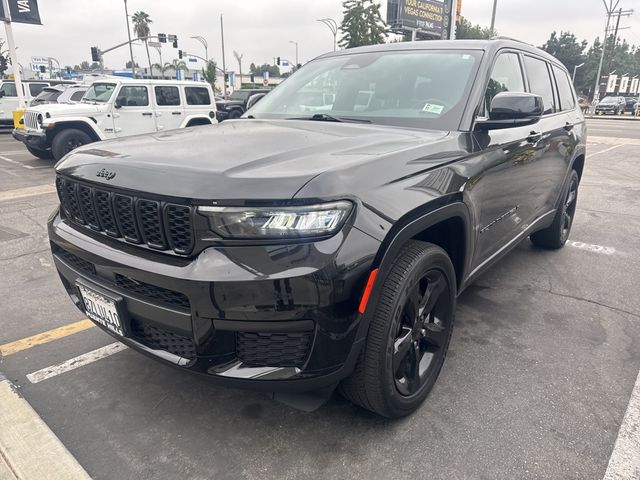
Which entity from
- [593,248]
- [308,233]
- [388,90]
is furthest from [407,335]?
[593,248]

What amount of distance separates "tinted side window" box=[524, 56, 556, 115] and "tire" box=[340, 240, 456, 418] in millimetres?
2098

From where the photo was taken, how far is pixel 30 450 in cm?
211

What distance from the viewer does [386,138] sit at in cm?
240

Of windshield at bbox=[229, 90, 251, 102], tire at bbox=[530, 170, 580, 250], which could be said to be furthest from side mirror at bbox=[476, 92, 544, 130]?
windshield at bbox=[229, 90, 251, 102]

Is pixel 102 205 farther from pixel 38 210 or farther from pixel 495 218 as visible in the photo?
pixel 38 210

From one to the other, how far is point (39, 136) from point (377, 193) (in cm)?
1054

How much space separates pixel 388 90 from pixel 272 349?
6.27ft

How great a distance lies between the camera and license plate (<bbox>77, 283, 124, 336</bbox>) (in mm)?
2070

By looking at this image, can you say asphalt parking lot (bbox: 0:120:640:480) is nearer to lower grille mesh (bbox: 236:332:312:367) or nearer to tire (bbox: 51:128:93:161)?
lower grille mesh (bbox: 236:332:312:367)

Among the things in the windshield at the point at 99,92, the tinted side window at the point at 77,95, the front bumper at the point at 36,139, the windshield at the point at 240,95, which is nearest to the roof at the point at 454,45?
the front bumper at the point at 36,139

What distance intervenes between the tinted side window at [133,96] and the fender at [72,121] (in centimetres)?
91

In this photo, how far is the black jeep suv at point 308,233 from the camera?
1.74 m

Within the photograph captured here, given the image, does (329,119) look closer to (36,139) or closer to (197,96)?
(36,139)

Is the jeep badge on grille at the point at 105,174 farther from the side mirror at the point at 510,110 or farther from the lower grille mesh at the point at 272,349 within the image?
the side mirror at the point at 510,110
